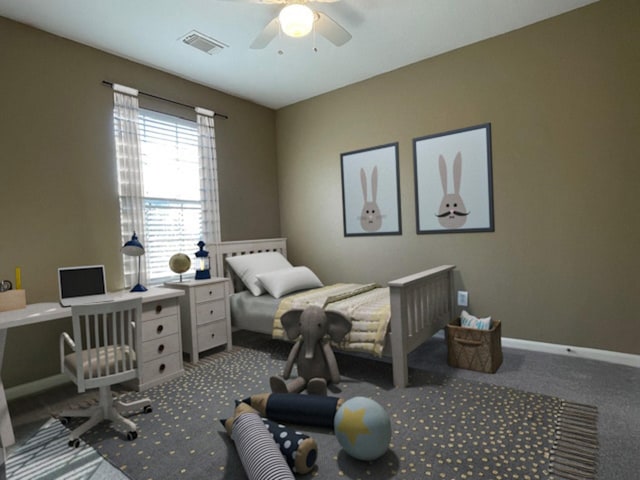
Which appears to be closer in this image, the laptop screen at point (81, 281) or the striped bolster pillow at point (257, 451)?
the striped bolster pillow at point (257, 451)

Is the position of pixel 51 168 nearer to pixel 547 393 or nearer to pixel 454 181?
pixel 454 181

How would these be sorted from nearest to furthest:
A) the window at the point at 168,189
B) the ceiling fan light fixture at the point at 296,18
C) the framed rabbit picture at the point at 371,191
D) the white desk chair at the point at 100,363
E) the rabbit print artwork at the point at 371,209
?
the white desk chair at the point at 100,363, the ceiling fan light fixture at the point at 296,18, the window at the point at 168,189, the framed rabbit picture at the point at 371,191, the rabbit print artwork at the point at 371,209

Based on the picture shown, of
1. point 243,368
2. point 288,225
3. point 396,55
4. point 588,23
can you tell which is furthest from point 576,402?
point 288,225

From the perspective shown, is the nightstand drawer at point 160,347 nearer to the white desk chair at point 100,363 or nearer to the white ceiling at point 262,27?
the white desk chair at point 100,363

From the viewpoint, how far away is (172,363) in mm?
2662

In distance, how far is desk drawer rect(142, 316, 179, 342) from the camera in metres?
2.53

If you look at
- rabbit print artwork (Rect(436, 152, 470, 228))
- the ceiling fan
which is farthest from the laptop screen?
rabbit print artwork (Rect(436, 152, 470, 228))

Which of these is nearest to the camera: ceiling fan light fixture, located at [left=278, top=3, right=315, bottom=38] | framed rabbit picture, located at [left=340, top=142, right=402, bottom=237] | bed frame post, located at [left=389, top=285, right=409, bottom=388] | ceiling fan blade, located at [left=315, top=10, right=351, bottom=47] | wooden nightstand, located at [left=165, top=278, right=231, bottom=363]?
ceiling fan light fixture, located at [left=278, top=3, right=315, bottom=38]

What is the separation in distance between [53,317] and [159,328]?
0.70 m

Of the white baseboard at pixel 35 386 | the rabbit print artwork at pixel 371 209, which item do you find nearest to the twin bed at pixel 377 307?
the rabbit print artwork at pixel 371 209

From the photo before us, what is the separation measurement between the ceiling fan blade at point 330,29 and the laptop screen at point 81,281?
89.4 inches

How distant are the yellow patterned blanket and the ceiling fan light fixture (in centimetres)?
179

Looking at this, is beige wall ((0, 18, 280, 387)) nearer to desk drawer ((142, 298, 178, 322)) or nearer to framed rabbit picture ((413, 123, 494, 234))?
desk drawer ((142, 298, 178, 322))

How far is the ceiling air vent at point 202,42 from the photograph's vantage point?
2719 millimetres
